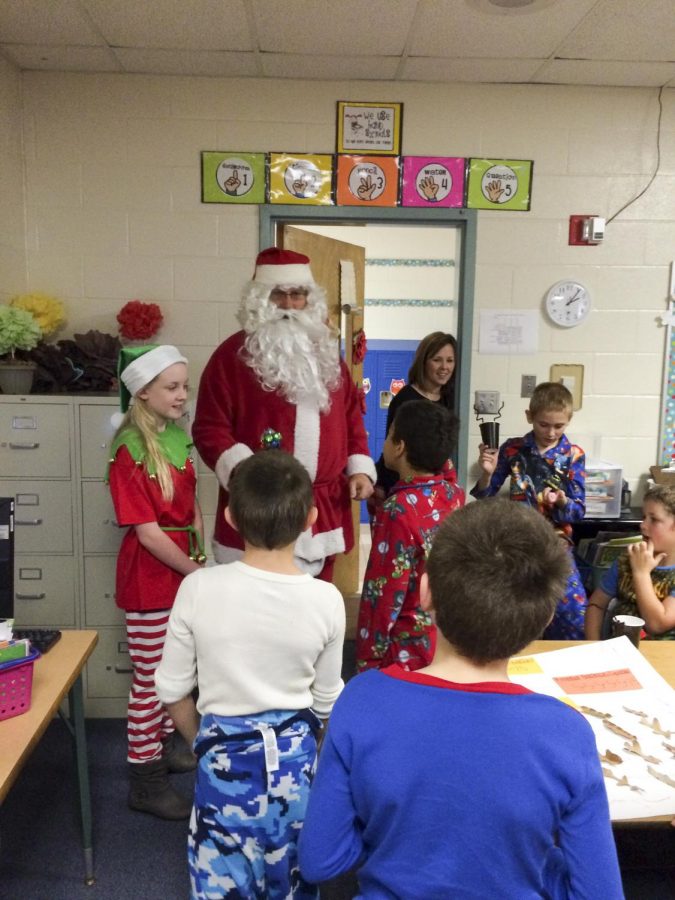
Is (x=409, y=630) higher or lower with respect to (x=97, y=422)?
lower

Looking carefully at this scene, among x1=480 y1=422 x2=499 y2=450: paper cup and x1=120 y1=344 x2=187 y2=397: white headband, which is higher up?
x1=120 y1=344 x2=187 y2=397: white headband

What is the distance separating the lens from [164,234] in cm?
339

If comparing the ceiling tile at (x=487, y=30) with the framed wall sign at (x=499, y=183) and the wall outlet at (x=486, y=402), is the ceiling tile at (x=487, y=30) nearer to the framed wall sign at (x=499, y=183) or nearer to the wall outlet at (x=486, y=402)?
the framed wall sign at (x=499, y=183)

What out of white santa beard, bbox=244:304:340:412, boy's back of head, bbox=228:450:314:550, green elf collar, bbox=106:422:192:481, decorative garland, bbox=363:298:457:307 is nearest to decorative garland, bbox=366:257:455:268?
decorative garland, bbox=363:298:457:307

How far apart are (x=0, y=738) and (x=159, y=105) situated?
289 centimetres

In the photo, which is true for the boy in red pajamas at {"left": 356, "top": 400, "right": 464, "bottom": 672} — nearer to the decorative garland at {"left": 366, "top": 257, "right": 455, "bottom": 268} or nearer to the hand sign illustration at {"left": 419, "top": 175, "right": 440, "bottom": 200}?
the hand sign illustration at {"left": 419, "top": 175, "right": 440, "bottom": 200}

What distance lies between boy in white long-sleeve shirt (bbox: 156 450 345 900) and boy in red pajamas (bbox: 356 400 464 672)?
458 mm

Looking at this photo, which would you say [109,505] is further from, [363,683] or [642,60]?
[642,60]

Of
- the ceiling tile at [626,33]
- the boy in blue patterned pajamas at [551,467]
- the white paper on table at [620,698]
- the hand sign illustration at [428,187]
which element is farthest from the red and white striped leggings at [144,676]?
the ceiling tile at [626,33]

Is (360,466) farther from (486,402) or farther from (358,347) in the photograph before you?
(358,347)

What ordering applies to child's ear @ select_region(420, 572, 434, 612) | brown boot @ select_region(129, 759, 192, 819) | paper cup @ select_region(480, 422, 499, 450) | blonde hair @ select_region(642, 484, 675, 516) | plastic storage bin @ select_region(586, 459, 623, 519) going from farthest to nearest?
plastic storage bin @ select_region(586, 459, 623, 519), paper cup @ select_region(480, 422, 499, 450), brown boot @ select_region(129, 759, 192, 819), blonde hair @ select_region(642, 484, 675, 516), child's ear @ select_region(420, 572, 434, 612)

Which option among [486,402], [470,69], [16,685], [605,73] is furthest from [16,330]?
[605,73]

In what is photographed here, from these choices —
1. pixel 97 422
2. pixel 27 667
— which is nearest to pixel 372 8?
pixel 97 422

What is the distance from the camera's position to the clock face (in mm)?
3496
